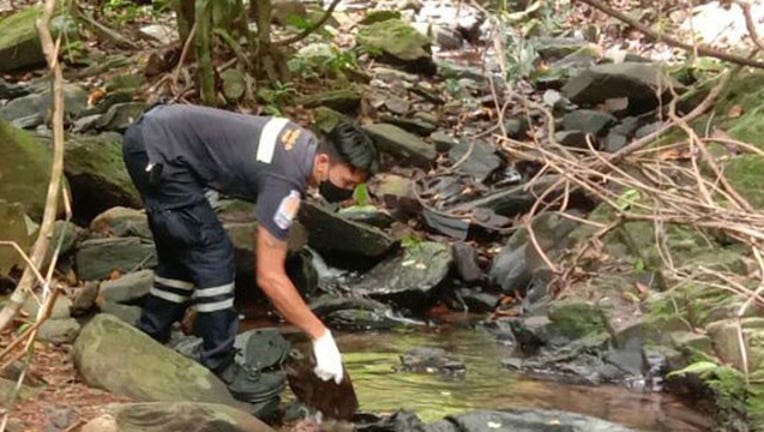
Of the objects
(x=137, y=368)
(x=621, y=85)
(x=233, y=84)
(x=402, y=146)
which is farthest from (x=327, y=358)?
(x=621, y=85)

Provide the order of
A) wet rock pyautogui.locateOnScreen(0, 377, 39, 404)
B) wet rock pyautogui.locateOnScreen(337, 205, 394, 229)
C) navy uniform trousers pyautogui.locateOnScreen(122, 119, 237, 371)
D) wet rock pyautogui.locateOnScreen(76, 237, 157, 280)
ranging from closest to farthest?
wet rock pyautogui.locateOnScreen(0, 377, 39, 404), navy uniform trousers pyautogui.locateOnScreen(122, 119, 237, 371), wet rock pyautogui.locateOnScreen(76, 237, 157, 280), wet rock pyautogui.locateOnScreen(337, 205, 394, 229)

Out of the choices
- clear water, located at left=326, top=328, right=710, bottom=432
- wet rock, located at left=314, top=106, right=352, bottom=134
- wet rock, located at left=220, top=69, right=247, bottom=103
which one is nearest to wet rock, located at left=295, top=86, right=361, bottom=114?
wet rock, located at left=314, top=106, right=352, bottom=134

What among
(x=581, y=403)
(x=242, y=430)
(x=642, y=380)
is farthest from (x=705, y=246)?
(x=242, y=430)

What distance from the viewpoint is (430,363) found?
7.24 meters

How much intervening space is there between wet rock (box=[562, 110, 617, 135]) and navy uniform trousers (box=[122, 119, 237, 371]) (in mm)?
6659

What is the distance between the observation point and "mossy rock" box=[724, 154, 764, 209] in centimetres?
841

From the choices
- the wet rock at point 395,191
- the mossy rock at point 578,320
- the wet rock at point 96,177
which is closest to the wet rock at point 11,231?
the wet rock at point 96,177

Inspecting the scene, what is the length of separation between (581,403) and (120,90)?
22.1 ft

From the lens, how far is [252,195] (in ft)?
17.5

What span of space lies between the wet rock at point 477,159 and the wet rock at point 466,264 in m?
2.00

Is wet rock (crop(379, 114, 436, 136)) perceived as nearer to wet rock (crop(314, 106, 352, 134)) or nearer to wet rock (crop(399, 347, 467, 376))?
wet rock (crop(314, 106, 352, 134))

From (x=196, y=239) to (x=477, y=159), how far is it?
248 inches

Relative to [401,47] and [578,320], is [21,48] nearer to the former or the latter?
[401,47]

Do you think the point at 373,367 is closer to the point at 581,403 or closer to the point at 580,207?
the point at 581,403
